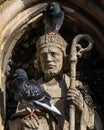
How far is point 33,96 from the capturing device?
1155 cm

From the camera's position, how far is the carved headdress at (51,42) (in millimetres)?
11844

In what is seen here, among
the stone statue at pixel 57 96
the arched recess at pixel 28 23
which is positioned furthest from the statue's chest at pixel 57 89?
the arched recess at pixel 28 23

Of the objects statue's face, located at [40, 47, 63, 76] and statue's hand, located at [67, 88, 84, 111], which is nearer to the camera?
statue's hand, located at [67, 88, 84, 111]

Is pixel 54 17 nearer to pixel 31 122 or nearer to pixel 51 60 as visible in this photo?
pixel 51 60

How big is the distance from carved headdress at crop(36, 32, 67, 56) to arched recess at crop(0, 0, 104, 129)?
189 millimetres

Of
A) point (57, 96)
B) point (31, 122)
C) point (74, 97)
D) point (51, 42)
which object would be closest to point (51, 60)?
point (51, 42)

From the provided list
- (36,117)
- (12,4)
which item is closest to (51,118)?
(36,117)

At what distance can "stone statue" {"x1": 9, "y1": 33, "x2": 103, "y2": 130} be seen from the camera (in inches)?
458

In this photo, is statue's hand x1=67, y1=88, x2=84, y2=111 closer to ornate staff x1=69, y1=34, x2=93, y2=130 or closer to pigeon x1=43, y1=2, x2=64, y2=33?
ornate staff x1=69, y1=34, x2=93, y2=130

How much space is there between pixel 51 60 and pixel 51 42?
0.12 metres

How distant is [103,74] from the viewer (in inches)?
476

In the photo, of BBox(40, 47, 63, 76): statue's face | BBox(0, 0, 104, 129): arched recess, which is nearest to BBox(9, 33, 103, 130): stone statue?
BBox(40, 47, 63, 76): statue's face

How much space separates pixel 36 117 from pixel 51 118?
0.31 ft

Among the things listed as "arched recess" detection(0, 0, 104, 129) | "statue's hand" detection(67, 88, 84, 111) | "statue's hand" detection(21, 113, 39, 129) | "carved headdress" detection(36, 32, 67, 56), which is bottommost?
"statue's hand" detection(21, 113, 39, 129)
